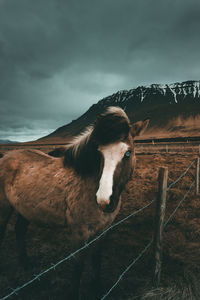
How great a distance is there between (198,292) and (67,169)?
2656mm

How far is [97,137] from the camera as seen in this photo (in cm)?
192

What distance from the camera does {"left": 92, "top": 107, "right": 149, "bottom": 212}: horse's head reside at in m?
1.72

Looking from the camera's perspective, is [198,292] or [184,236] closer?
[198,292]

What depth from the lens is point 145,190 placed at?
6.64 meters

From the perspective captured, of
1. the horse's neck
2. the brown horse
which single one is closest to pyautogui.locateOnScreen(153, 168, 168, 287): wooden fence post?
the brown horse

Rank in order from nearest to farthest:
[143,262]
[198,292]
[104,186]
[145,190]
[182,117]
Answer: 1. [104,186]
2. [198,292]
3. [143,262]
4. [145,190]
5. [182,117]

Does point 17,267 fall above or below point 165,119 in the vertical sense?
below

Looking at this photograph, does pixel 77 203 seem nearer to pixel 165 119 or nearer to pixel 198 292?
pixel 198 292

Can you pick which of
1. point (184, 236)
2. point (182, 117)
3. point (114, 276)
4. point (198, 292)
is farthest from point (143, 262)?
point (182, 117)

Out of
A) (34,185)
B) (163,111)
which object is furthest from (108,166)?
(163,111)

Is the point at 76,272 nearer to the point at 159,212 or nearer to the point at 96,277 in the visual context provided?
the point at 96,277

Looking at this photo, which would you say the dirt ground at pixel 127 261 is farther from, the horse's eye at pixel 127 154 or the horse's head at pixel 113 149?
the horse's eye at pixel 127 154

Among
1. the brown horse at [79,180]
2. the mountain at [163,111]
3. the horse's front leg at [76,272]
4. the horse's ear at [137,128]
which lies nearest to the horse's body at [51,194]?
the brown horse at [79,180]

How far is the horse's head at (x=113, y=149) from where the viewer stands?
172 centimetres
